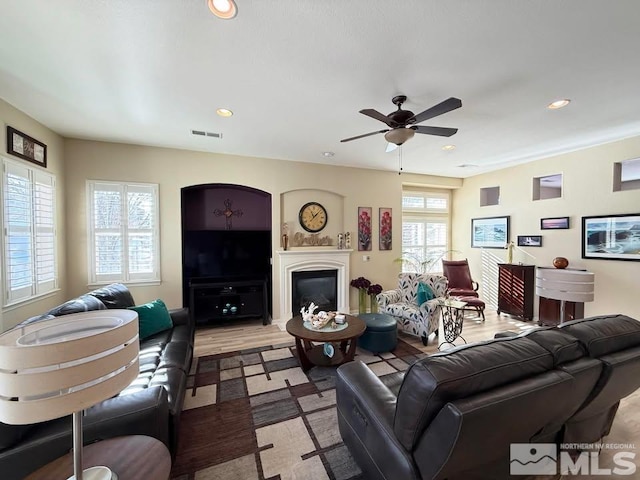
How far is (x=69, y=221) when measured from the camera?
12.1ft

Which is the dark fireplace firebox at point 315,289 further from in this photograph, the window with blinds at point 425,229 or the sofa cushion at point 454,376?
the sofa cushion at point 454,376

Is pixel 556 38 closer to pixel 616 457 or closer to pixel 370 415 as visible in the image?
pixel 370 415

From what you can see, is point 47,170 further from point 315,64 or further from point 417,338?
point 417,338

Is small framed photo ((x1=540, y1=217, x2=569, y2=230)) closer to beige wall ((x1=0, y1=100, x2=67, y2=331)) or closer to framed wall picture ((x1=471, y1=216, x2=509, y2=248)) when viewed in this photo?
framed wall picture ((x1=471, y1=216, x2=509, y2=248))

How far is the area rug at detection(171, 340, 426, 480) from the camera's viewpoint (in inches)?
68.1

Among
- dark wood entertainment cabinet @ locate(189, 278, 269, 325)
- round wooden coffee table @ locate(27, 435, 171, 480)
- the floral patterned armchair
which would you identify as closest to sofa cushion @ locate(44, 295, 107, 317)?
round wooden coffee table @ locate(27, 435, 171, 480)

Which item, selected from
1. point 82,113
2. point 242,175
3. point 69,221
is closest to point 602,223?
point 242,175

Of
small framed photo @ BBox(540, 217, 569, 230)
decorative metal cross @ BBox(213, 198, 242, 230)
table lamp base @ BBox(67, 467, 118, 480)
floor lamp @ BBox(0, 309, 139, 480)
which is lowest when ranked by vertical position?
table lamp base @ BBox(67, 467, 118, 480)

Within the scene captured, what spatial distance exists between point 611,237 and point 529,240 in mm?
1128

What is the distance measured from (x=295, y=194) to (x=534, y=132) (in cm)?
372

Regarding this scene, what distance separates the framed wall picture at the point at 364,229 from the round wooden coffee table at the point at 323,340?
7.56ft

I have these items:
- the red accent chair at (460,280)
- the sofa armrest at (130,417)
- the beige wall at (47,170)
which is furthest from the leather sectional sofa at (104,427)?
the red accent chair at (460,280)

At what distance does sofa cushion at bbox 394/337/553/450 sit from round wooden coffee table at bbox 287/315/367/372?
161cm

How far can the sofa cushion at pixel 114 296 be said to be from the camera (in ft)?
9.27
